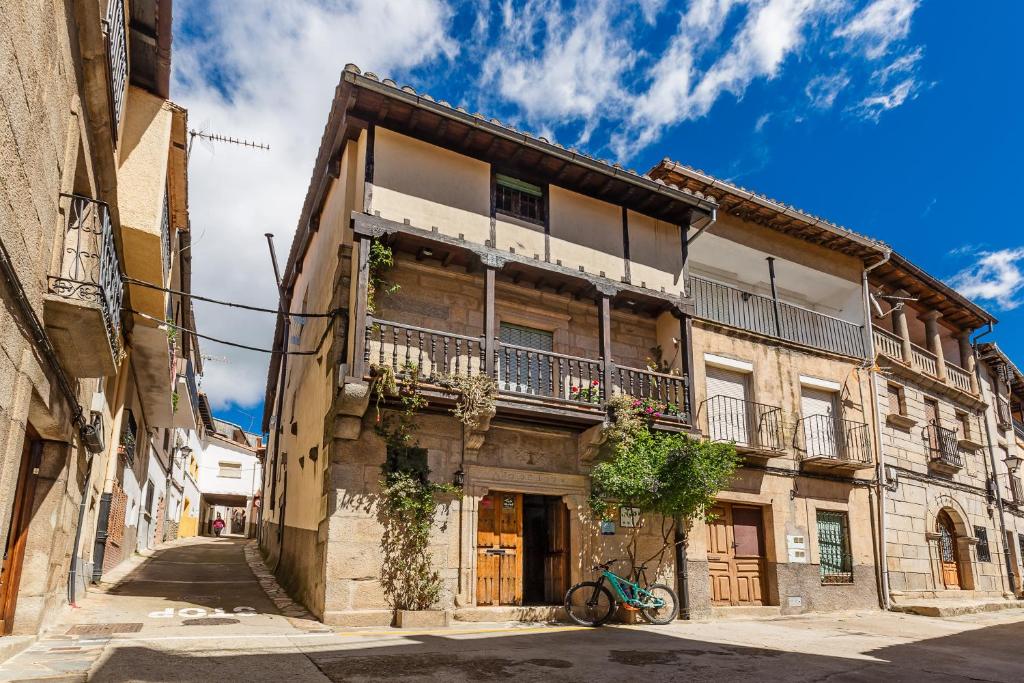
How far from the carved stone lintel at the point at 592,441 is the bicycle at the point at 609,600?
64.7 inches

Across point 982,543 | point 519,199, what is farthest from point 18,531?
point 982,543

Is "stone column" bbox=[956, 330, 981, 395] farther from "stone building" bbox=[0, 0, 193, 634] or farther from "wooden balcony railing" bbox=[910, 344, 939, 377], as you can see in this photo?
"stone building" bbox=[0, 0, 193, 634]

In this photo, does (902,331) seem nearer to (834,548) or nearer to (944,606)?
(834,548)

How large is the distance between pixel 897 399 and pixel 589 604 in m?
10.6

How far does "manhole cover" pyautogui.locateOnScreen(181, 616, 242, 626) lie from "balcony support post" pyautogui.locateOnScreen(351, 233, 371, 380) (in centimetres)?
347

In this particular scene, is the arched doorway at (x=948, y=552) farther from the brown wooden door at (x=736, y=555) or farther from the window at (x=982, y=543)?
the brown wooden door at (x=736, y=555)

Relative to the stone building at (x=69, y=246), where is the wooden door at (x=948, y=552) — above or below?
below

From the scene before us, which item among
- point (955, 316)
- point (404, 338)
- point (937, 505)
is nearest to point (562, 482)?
point (404, 338)

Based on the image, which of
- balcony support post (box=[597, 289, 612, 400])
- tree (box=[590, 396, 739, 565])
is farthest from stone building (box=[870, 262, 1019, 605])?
balcony support post (box=[597, 289, 612, 400])

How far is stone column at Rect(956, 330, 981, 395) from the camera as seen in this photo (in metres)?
20.1

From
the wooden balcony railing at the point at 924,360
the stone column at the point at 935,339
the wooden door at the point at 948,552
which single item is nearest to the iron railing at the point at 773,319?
the wooden balcony railing at the point at 924,360

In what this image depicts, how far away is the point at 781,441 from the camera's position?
13891mm

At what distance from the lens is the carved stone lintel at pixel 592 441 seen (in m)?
11.0

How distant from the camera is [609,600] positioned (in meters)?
10.7
